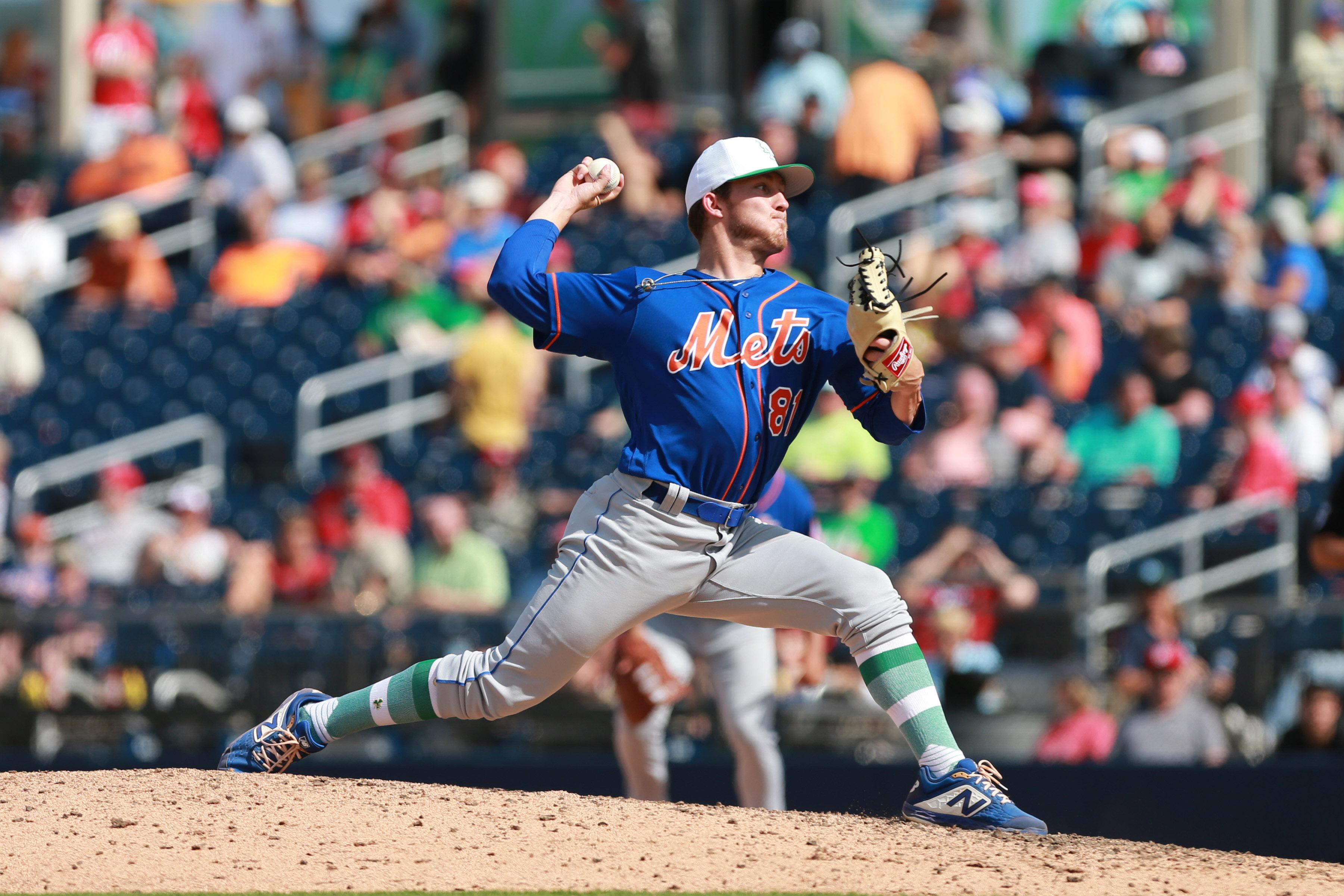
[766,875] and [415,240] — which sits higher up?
[415,240]

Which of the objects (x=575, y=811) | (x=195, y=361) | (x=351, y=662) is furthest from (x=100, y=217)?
(x=575, y=811)

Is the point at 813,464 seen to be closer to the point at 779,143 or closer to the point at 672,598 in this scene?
the point at 779,143

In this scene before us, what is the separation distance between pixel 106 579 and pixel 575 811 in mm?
6480

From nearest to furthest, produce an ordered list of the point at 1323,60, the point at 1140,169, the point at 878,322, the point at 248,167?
1. the point at 878,322
2. the point at 1140,169
3. the point at 1323,60
4. the point at 248,167

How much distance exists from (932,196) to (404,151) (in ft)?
15.1

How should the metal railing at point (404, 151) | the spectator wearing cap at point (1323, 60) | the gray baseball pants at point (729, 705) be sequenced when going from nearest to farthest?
the gray baseball pants at point (729, 705) → the spectator wearing cap at point (1323, 60) → the metal railing at point (404, 151)

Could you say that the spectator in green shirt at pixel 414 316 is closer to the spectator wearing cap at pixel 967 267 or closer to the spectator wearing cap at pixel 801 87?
the spectator wearing cap at pixel 801 87

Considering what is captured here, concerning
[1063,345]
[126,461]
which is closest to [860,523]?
[1063,345]

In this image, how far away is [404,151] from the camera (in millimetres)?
15219

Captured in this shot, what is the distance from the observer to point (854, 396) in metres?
Result: 5.31

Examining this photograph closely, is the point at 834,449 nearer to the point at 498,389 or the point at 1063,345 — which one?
the point at 1063,345

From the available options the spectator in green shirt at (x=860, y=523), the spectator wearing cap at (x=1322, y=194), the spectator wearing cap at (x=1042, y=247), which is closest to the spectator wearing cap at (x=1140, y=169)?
the spectator wearing cap at (x=1042, y=247)

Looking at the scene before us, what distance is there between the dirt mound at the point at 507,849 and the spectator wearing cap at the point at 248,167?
9.21 meters

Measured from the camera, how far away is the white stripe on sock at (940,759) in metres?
5.18
